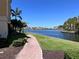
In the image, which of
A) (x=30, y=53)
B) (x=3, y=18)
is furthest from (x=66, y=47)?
(x=3, y=18)

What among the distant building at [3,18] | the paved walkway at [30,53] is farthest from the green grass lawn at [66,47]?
the distant building at [3,18]

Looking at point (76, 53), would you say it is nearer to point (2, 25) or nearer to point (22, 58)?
point (22, 58)

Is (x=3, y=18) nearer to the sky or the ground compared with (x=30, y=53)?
nearer to the sky

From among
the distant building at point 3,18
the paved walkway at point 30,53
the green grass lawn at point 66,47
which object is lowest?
the paved walkway at point 30,53

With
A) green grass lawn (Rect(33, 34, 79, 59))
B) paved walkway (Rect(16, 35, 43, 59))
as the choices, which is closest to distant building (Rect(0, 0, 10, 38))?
green grass lawn (Rect(33, 34, 79, 59))

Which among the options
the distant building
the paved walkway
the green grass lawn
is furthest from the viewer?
the distant building

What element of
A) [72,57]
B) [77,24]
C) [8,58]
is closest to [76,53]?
[72,57]

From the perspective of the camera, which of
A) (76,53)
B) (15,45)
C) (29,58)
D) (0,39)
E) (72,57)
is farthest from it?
(0,39)

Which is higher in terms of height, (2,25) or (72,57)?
(2,25)

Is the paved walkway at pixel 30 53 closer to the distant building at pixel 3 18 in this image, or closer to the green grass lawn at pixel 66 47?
the green grass lawn at pixel 66 47

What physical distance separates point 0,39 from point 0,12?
3.44 meters

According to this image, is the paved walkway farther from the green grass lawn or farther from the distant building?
the distant building

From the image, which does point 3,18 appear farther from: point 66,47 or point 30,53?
point 30,53

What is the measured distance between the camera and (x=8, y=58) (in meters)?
14.5
